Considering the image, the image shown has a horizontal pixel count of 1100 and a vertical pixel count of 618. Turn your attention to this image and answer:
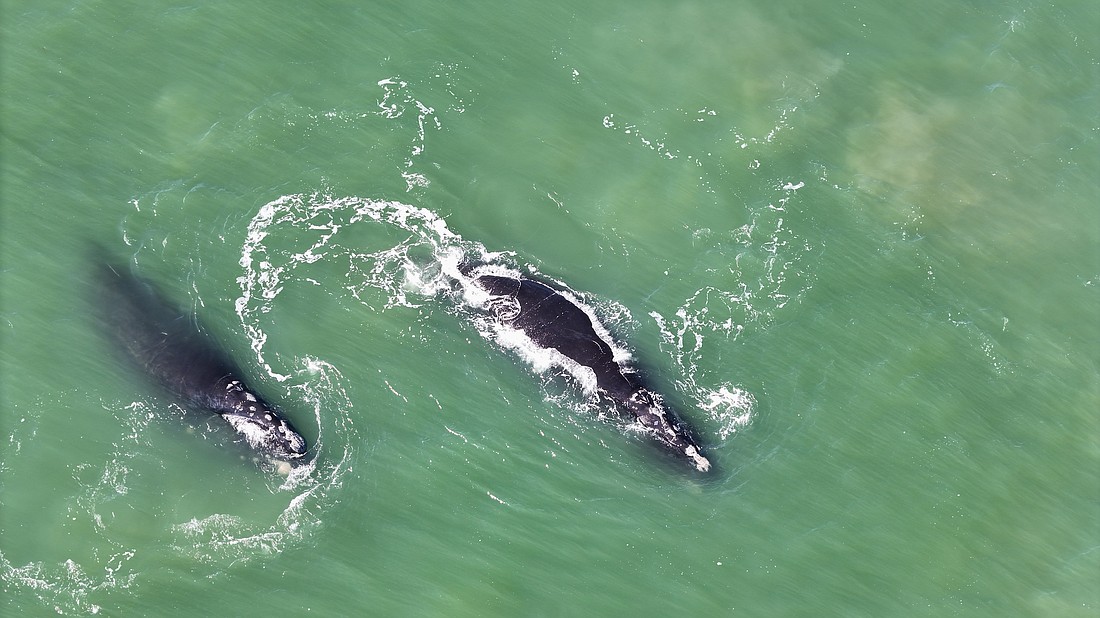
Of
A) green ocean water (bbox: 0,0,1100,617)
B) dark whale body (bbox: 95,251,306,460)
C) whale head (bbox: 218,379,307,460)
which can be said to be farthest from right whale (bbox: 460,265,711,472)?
dark whale body (bbox: 95,251,306,460)

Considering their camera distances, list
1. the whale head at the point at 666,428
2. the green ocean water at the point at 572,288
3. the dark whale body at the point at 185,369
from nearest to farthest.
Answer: the green ocean water at the point at 572,288 < the dark whale body at the point at 185,369 < the whale head at the point at 666,428

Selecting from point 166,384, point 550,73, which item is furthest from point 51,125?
point 550,73

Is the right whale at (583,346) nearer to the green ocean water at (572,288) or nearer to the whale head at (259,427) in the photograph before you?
the green ocean water at (572,288)

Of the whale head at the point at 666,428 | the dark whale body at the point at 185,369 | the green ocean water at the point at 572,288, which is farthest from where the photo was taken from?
the whale head at the point at 666,428

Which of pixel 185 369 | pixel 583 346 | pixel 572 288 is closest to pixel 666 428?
pixel 583 346

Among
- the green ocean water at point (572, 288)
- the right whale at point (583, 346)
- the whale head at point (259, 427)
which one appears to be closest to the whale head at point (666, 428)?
the right whale at point (583, 346)

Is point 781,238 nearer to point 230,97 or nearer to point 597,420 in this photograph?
point 597,420

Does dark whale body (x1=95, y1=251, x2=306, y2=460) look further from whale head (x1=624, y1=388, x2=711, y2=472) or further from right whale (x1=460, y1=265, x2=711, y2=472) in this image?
whale head (x1=624, y1=388, x2=711, y2=472)

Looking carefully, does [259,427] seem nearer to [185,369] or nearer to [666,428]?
[185,369]
